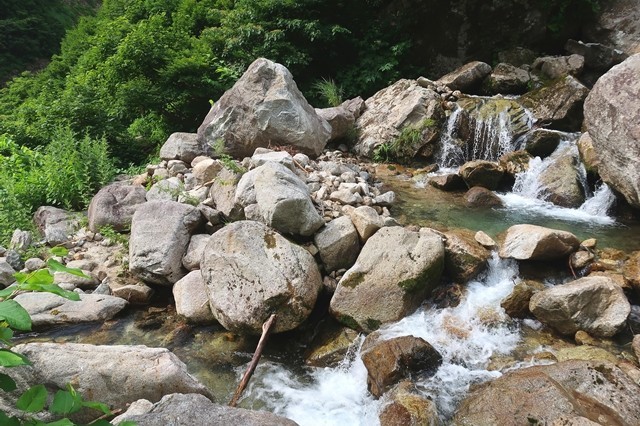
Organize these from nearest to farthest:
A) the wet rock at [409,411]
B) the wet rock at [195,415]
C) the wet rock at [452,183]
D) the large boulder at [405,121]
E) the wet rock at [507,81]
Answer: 1. the wet rock at [195,415]
2. the wet rock at [409,411]
3. the wet rock at [452,183]
4. the large boulder at [405,121]
5. the wet rock at [507,81]

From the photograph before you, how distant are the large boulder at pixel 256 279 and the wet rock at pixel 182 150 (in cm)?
366

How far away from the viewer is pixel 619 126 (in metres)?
6.13

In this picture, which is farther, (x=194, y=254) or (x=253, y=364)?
(x=194, y=254)

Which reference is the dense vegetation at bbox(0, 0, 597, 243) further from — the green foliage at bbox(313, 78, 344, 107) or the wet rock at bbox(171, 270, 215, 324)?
the wet rock at bbox(171, 270, 215, 324)

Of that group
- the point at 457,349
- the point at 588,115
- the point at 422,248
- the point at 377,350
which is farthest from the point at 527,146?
the point at 377,350

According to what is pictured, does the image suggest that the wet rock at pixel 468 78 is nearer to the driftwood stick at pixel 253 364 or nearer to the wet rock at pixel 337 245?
the wet rock at pixel 337 245

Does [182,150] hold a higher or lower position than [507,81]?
higher

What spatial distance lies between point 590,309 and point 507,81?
8.32 m

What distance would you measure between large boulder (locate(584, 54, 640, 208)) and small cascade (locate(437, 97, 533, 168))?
2595mm

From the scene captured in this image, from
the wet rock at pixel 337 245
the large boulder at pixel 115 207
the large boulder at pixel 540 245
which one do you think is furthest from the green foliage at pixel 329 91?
the large boulder at pixel 540 245

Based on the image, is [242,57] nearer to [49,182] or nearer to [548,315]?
[49,182]

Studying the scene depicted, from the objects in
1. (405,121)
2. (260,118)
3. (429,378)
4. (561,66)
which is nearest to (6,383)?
(429,378)

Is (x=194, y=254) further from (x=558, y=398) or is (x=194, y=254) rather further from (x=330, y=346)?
(x=558, y=398)

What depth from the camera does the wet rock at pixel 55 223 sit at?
21.8ft
